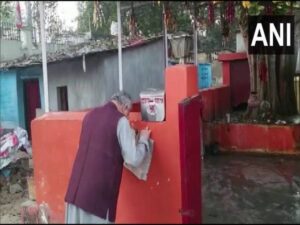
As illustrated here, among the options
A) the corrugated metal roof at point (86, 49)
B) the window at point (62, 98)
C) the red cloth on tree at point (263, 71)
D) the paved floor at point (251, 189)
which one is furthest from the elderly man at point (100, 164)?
the window at point (62, 98)

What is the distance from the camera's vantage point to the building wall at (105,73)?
38.8 ft

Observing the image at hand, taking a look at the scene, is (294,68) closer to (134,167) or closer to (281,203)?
(281,203)

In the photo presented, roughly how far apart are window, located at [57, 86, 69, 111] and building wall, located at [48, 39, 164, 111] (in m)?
0.20

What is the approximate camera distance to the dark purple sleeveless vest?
4.07m

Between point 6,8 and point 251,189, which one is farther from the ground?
point 6,8

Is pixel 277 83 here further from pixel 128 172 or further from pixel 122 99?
pixel 122 99

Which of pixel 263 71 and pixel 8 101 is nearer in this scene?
pixel 263 71

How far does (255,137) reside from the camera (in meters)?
10.8

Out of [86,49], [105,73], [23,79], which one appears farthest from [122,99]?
[23,79]

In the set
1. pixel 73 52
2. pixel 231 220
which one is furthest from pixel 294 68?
pixel 231 220

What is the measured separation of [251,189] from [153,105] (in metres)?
3.20

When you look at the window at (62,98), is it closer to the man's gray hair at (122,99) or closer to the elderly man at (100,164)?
the man's gray hair at (122,99)

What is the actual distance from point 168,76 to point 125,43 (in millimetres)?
6411

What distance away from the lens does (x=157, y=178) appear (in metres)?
4.99
